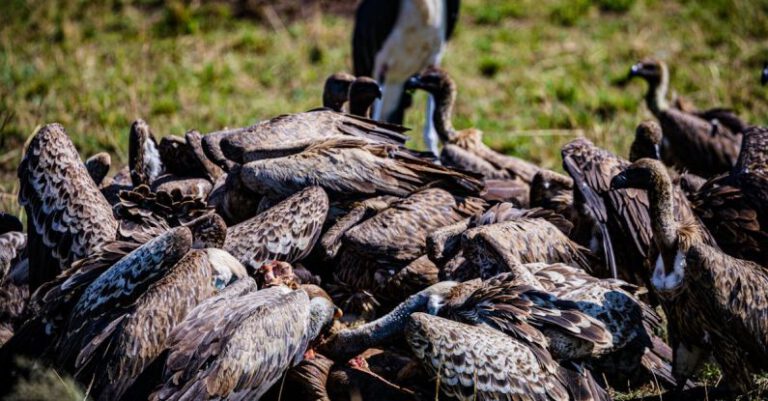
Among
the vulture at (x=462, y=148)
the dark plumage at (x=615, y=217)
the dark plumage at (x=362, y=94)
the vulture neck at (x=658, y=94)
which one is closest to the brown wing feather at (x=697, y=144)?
the vulture neck at (x=658, y=94)

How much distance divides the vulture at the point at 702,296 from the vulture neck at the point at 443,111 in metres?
2.84

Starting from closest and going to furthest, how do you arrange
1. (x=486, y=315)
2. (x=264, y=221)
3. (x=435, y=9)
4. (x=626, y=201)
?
(x=486, y=315) < (x=264, y=221) < (x=626, y=201) < (x=435, y=9)

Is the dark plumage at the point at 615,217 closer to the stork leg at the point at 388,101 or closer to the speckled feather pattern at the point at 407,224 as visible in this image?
the speckled feather pattern at the point at 407,224

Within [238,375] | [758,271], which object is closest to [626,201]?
[758,271]

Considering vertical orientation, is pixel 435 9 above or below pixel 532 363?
above

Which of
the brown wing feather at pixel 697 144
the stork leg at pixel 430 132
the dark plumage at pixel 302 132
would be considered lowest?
the brown wing feather at pixel 697 144

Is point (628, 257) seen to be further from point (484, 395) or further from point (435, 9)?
point (435, 9)

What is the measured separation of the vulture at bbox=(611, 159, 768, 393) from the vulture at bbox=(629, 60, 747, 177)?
3.29 metres

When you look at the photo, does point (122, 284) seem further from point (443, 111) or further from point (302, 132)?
point (443, 111)

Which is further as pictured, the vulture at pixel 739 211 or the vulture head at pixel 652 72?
the vulture head at pixel 652 72

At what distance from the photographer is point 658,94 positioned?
955cm

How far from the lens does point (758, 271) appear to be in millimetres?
4945

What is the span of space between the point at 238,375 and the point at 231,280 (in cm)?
80

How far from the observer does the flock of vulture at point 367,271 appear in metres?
4.57
